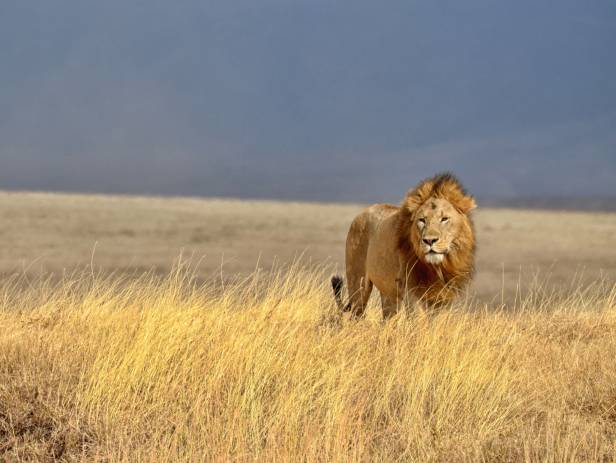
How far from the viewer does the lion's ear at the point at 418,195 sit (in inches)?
291

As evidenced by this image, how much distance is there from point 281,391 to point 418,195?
9.38 feet

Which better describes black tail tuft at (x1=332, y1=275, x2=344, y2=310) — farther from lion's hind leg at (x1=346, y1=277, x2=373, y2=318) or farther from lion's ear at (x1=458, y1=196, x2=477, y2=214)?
lion's ear at (x1=458, y1=196, x2=477, y2=214)

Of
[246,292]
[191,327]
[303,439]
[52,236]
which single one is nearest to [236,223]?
[52,236]

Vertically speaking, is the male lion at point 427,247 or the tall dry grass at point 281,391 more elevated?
the male lion at point 427,247

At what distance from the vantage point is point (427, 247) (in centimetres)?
705

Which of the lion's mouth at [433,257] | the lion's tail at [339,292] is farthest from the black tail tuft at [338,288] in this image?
the lion's mouth at [433,257]

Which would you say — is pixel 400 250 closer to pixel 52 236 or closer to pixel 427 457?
pixel 427 457

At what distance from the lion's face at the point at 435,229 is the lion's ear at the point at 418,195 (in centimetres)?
9

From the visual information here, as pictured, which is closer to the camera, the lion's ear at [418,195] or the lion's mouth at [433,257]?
the lion's mouth at [433,257]

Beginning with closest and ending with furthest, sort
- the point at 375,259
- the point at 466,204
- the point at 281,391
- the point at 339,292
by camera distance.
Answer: the point at 281,391 → the point at 466,204 → the point at 375,259 → the point at 339,292

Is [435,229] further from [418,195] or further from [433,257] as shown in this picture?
[418,195]

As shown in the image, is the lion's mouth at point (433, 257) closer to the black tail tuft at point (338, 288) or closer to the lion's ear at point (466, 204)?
the lion's ear at point (466, 204)

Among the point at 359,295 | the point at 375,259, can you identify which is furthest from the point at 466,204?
the point at 359,295

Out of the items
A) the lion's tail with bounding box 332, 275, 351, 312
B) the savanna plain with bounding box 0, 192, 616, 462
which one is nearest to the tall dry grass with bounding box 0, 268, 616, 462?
the savanna plain with bounding box 0, 192, 616, 462
